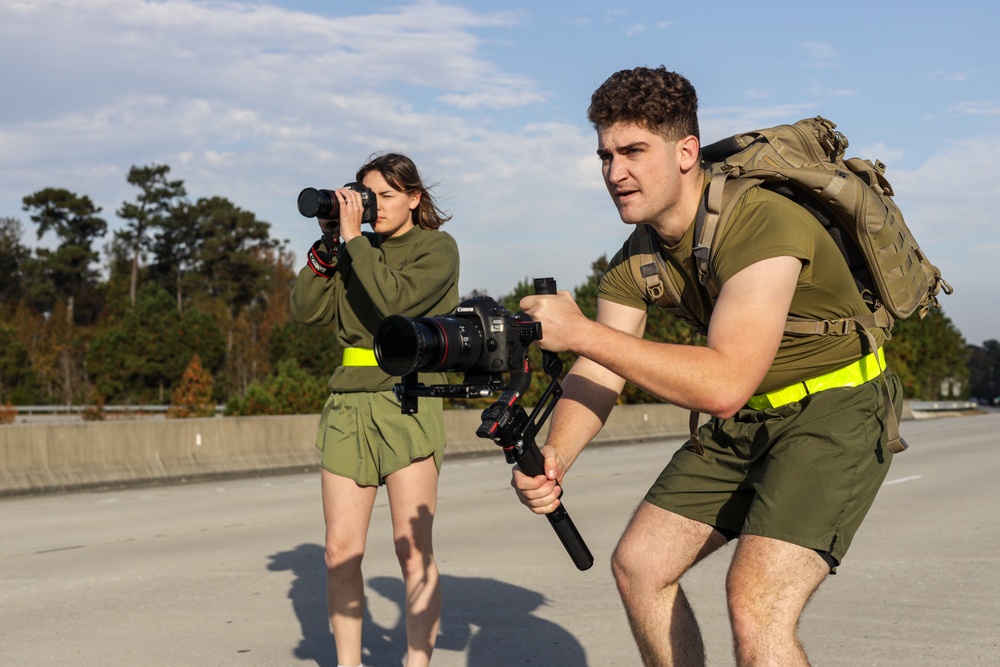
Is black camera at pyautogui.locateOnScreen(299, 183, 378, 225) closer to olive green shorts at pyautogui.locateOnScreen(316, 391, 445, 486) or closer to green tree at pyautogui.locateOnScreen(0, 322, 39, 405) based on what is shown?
olive green shorts at pyautogui.locateOnScreen(316, 391, 445, 486)

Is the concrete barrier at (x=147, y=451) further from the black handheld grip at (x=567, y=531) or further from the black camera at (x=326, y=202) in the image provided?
the black handheld grip at (x=567, y=531)

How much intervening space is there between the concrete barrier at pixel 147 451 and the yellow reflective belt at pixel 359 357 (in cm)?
1031

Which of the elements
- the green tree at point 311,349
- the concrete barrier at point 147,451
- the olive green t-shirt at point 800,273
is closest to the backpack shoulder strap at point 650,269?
the olive green t-shirt at point 800,273

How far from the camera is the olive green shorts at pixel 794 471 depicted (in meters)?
3.73

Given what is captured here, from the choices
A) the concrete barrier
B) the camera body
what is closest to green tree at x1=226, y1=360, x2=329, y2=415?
the concrete barrier

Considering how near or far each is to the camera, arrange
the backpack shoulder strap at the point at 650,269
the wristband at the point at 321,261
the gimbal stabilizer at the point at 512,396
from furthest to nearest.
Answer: the wristband at the point at 321,261, the backpack shoulder strap at the point at 650,269, the gimbal stabilizer at the point at 512,396

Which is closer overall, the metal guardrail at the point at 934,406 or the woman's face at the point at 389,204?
the woman's face at the point at 389,204

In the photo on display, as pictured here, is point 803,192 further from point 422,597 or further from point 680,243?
point 422,597

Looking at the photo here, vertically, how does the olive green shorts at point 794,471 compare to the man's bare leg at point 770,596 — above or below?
above

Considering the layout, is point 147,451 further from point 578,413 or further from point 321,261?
point 578,413

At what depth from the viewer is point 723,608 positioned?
738 centimetres

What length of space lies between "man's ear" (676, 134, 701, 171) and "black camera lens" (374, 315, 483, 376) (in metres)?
0.88

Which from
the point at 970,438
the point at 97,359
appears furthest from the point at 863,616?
the point at 97,359

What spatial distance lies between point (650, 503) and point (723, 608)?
3.39 meters
